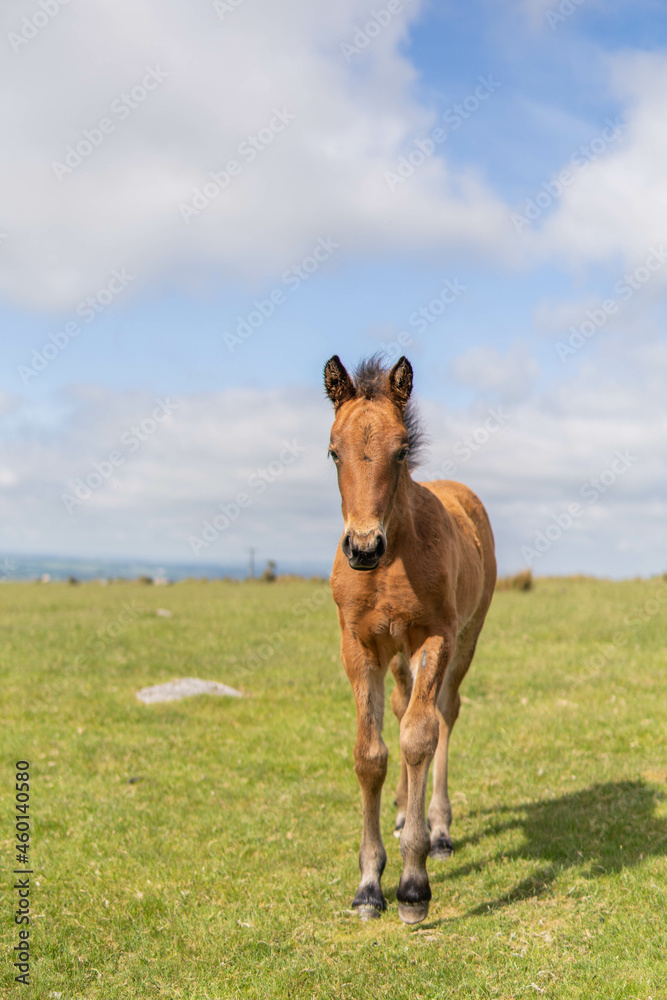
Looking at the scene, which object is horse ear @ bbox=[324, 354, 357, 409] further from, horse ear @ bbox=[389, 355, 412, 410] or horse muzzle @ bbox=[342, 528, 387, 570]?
horse muzzle @ bbox=[342, 528, 387, 570]

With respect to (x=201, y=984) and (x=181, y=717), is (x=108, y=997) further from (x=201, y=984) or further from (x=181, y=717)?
(x=181, y=717)

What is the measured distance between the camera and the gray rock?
52.4 ft

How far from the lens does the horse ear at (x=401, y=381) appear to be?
6.86 meters

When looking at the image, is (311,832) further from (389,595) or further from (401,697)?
(389,595)

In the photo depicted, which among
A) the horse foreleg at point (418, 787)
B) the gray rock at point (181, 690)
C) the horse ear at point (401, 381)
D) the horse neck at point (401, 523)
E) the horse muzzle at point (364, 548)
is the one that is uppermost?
the horse ear at point (401, 381)

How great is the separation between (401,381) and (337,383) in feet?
1.88

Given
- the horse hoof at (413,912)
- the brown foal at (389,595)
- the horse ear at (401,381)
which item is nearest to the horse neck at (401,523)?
the brown foal at (389,595)

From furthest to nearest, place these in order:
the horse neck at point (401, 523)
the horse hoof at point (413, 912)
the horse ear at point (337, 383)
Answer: the horse neck at point (401, 523)
the horse ear at point (337, 383)
the horse hoof at point (413, 912)

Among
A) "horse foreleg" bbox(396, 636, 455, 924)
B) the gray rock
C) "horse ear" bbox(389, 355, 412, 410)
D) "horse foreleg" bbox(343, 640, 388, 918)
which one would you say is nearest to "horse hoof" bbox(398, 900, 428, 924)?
"horse foreleg" bbox(396, 636, 455, 924)

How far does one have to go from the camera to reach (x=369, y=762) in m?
7.09

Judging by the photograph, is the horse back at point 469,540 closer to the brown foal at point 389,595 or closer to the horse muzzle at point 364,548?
the brown foal at point 389,595

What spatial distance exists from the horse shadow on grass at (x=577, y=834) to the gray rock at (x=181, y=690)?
7.69 m

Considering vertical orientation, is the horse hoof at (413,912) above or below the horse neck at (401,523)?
below

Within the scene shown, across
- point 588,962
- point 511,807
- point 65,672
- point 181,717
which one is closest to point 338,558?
point 588,962
